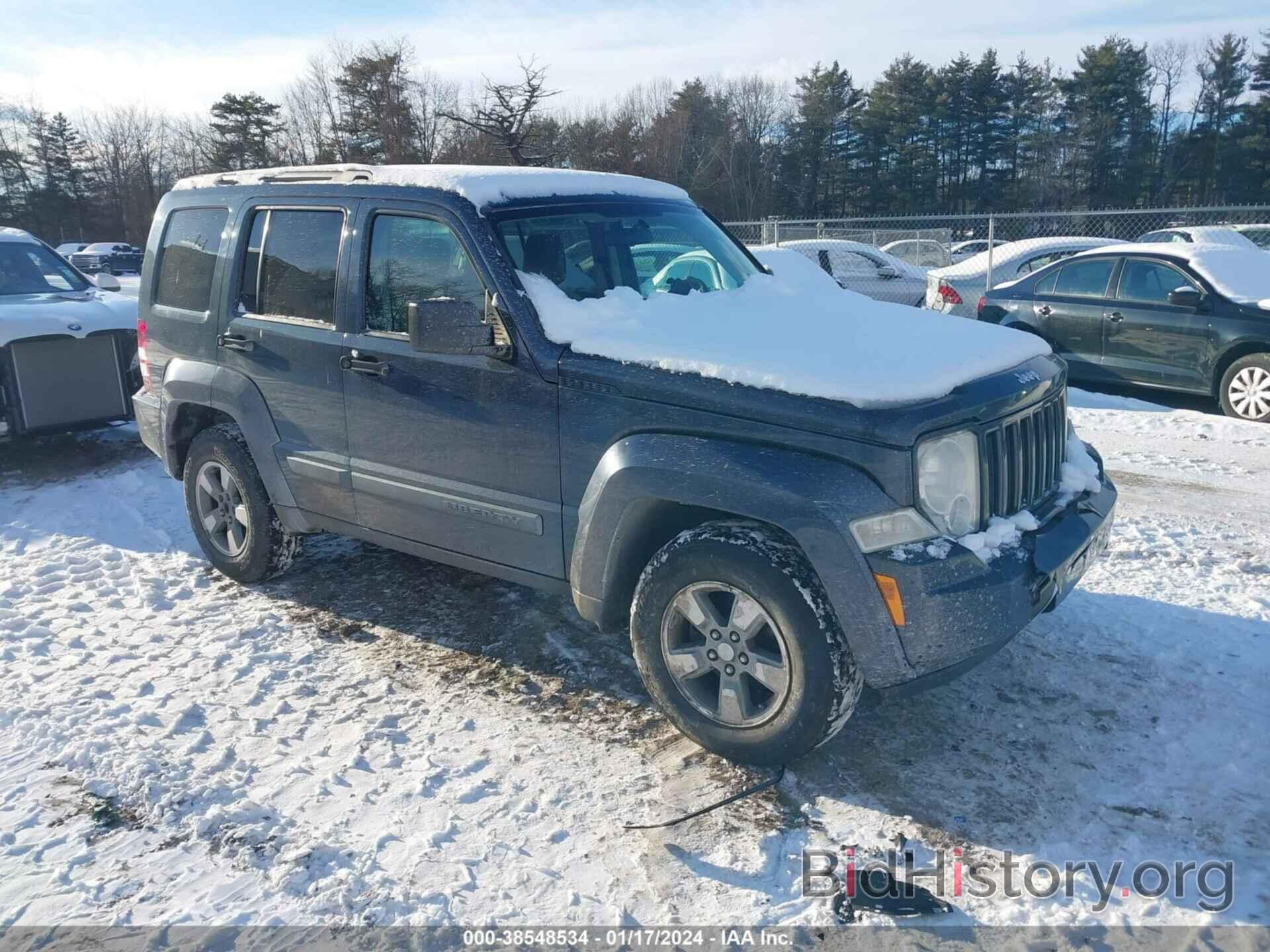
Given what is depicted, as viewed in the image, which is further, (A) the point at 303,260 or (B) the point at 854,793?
(A) the point at 303,260

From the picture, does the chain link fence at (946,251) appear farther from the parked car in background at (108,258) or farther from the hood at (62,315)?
the parked car in background at (108,258)

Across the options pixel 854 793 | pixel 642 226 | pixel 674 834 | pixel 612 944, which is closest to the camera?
pixel 612 944

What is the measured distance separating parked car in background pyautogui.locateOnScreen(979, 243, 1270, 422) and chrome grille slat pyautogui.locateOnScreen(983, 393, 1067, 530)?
5.69 metres

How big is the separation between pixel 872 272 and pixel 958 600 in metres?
14.9

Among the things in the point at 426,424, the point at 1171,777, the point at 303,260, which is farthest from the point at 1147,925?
the point at 303,260

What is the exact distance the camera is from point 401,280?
13.8ft

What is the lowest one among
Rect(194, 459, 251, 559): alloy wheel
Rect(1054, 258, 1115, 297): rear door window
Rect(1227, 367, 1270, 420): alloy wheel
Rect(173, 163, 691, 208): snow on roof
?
Rect(1227, 367, 1270, 420): alloy wheel

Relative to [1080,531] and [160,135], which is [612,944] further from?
[160,135]

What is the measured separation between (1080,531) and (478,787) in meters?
2.35

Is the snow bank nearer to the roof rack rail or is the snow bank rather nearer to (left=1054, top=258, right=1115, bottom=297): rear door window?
the roof rack rail

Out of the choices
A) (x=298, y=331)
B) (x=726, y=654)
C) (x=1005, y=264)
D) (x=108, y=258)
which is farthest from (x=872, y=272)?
Result: (x=108, y=258)

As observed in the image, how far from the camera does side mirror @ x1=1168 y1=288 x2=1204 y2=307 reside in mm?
8680

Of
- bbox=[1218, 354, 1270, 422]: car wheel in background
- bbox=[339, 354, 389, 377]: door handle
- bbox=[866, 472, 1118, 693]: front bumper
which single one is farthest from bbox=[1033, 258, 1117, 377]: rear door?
bbox=[339, 354, 389, 377]: door handle

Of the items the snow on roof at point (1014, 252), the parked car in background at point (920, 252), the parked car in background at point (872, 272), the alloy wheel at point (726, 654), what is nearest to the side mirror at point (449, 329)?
the alloy wheel at point (726, 654)
